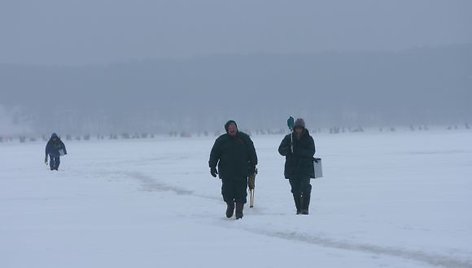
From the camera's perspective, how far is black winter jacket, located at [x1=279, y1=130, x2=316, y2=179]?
12266mm

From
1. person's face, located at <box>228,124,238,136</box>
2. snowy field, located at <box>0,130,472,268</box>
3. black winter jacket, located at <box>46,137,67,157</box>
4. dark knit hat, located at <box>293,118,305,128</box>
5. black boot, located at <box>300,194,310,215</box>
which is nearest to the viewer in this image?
snowy field, located at <box>0,130,472,268</box>

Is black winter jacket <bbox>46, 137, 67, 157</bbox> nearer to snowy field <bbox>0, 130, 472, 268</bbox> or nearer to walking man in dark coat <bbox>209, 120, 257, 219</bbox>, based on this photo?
snowy field <bbox>0, 130, 472, 268</bbox>

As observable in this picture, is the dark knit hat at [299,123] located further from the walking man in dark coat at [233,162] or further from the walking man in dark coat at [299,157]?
the walking man in dark coat at [233,162]

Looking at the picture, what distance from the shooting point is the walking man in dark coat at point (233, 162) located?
476 inches

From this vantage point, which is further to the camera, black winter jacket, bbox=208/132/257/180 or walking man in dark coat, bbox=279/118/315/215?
walking man in dark coat, bbox=279/118/315/215

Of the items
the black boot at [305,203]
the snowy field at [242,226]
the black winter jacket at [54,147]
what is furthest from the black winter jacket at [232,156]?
the black winter jacket at [54,147]

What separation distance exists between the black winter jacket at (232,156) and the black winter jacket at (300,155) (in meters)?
0.61

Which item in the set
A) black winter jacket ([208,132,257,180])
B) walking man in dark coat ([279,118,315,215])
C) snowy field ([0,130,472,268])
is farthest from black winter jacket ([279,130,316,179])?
snowy field ([0,130,472,268])

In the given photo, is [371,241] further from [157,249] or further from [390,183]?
[390,183]

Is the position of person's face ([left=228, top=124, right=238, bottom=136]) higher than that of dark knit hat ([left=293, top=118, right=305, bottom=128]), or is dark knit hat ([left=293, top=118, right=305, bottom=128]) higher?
dark knit hat ([left=293, top=118, right=305, bottom=128])

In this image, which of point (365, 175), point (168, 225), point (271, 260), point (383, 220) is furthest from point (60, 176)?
point (271, 260)

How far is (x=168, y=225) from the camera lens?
11.7 m

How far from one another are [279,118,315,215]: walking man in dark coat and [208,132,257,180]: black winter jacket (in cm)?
60

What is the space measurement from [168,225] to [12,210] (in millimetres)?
4620
